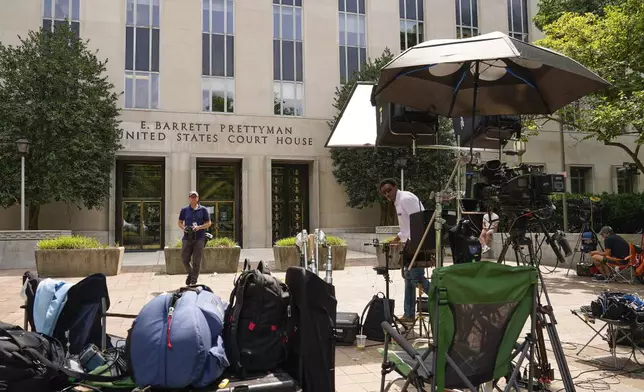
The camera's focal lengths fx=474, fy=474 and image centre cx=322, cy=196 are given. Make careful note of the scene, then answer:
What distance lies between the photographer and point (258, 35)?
22672mm

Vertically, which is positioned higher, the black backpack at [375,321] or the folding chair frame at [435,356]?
the folding chair frame at [435,356]

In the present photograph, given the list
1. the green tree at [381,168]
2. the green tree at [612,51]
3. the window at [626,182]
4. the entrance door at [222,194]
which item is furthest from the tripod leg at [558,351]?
the window at [626,182]

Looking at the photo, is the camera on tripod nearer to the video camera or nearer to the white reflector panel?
the white reflector panel

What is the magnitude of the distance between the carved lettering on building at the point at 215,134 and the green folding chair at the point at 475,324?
65.4 feet

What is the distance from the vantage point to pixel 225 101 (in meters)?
22.2

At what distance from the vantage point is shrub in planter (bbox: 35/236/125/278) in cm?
1180

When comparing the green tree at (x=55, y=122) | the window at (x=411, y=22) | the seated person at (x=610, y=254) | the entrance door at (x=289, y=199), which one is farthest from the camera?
the window at (x=411, y=22)

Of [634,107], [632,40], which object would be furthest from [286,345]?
[632,40]

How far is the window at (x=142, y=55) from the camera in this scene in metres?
21.2

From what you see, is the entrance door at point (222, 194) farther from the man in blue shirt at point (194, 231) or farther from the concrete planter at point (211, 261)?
the man in blue shirt at point (194, 231)

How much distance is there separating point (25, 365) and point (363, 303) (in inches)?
225

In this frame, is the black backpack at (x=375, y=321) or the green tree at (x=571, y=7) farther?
the green tree at (x=571, y=7)

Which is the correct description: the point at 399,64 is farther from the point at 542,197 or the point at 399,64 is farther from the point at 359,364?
the point at 359,364

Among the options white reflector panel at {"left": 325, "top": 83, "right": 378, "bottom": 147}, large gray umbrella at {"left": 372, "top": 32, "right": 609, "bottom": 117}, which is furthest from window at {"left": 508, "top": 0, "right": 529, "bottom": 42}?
large gray umbrella at {"left": 372, "top": 32, "right": 609, "bottom": 117}
